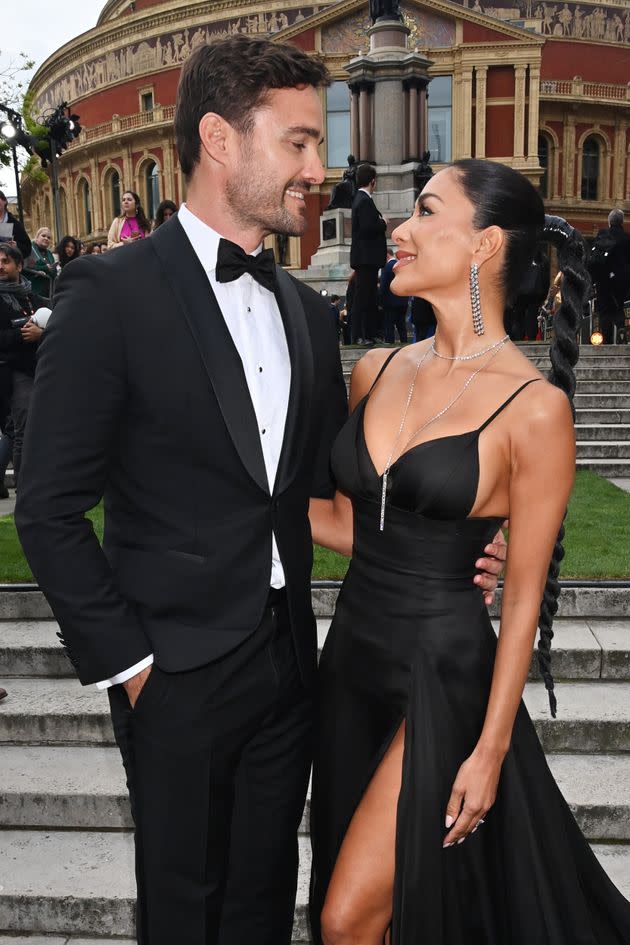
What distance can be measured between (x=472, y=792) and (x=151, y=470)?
3.99 ft

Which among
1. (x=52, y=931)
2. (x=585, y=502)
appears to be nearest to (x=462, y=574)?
(x=52, y=931)

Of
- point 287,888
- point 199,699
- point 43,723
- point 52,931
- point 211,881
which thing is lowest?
point 52,931

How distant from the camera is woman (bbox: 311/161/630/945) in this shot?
7.38 feet

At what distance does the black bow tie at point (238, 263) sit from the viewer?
211cm

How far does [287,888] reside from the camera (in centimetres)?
246

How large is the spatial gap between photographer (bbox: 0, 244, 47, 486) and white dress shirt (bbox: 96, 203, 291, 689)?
517 centimetres

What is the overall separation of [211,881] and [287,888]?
33cm

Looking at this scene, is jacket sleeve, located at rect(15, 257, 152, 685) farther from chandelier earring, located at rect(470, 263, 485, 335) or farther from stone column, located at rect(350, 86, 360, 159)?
stone column, located at rect(350, 86, 360, 159)

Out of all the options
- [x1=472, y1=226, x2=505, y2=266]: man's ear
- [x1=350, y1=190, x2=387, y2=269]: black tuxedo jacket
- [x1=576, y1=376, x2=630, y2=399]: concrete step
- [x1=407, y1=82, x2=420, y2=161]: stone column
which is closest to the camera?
[x1=472, y1=226, x2=505, y2=266]: man's ear

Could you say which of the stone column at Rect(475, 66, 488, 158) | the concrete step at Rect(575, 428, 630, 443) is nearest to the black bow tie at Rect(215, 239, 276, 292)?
the concrete step at Rect(575, 428, 630, 443)

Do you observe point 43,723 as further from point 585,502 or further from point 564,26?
point 564,26

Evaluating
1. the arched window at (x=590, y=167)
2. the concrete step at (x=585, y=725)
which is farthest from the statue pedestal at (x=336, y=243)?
the arched window at (x=590, y=167)

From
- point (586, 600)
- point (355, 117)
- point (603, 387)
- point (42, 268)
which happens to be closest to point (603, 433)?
point (603, 387)

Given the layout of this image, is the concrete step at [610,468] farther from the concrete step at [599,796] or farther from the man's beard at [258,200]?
the man's beard at [258,200]
